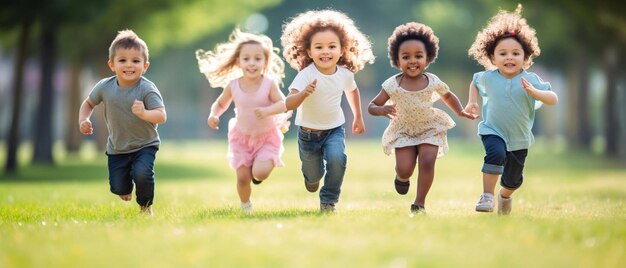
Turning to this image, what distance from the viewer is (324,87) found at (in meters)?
9.28

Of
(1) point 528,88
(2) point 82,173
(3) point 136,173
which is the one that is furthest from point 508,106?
(2) point 82,173

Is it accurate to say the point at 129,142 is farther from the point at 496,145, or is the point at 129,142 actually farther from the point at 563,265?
the point at 563,265

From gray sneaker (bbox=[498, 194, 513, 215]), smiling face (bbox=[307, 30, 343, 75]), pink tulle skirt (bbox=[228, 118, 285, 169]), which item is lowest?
gray sneaker (bbox=[498, 194, 513, 215])

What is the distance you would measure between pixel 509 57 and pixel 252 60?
2.67 meters

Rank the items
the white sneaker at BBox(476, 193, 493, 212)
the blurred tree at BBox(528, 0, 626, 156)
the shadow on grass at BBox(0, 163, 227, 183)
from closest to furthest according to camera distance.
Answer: the white sneaker at BBox(476, 193, 493, 212)
the shadow on grass at BBox(0, 163, 227, 183)
the blurred tree at BBox(528, 0, 626, 156)

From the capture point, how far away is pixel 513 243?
617 cm

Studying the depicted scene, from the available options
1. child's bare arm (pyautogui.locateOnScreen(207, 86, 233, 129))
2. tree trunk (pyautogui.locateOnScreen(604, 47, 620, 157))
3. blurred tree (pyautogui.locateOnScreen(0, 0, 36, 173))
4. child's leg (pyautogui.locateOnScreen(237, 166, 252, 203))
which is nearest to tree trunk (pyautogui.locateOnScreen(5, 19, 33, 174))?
blurred tree (pyautogui.locateOnScreen(0, 0, 36, 173))

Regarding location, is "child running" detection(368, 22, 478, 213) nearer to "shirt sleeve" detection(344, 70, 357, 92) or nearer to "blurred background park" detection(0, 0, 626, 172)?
"shirt sleeve" detection(344, 70, 357, 92)

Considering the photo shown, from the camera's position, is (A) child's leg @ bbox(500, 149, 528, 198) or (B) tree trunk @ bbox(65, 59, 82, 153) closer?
(A) child's leg @ bbox(500, 149, 528, 198)

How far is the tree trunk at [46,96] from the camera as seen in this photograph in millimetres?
27594

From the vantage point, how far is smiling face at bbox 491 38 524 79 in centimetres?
916

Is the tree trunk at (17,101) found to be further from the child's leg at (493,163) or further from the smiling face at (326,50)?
the child's leg at (493,163)

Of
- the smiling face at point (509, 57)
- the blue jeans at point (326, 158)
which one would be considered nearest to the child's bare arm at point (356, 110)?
the blue jeans at point (326, 158)

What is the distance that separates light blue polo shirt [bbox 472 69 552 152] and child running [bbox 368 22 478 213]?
33 cm
